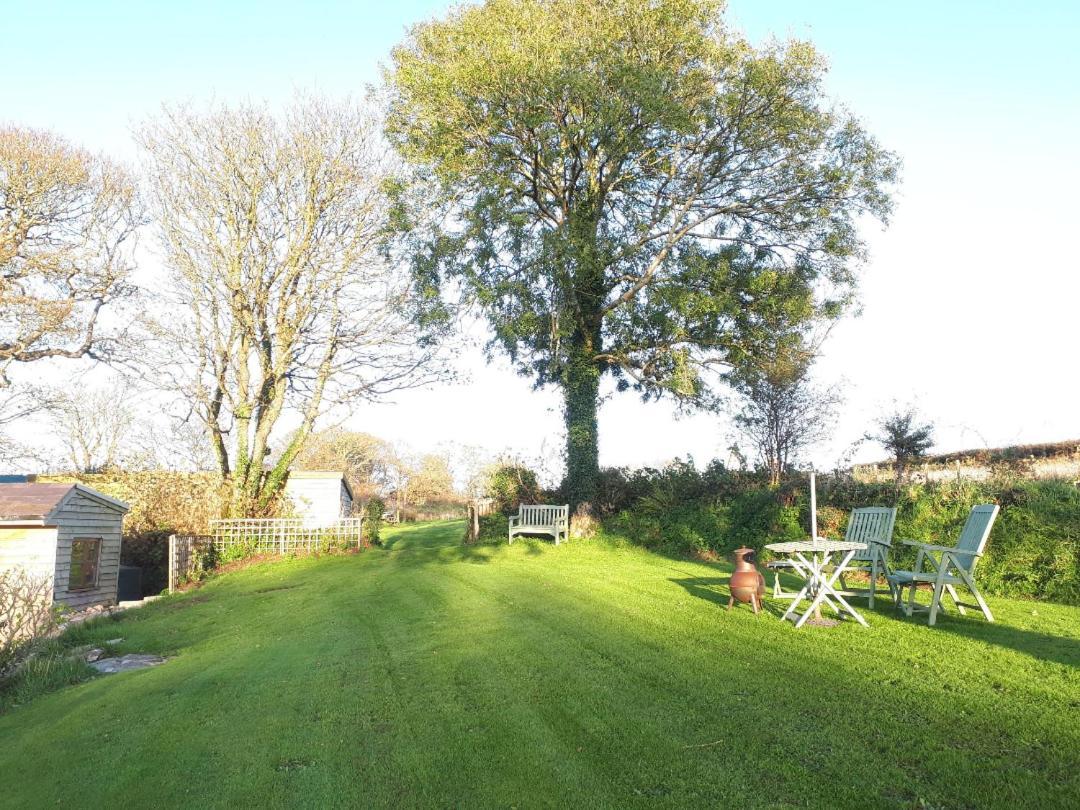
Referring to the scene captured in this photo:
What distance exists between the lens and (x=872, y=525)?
26.5 ft

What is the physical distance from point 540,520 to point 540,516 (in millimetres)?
98

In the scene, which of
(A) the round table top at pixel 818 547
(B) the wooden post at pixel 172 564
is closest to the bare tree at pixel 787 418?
(A) the round table top at pixel 818 547

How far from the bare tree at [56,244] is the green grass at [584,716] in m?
17.1

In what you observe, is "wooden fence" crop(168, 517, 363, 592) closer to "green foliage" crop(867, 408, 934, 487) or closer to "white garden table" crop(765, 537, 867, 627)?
"white garden table" crop(765, 537, 867, 627)

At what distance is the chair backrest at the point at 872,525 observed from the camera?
25.5 ft

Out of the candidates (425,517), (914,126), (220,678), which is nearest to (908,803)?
(220,678)

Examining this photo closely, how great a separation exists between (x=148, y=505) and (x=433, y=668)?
A: 16240mm

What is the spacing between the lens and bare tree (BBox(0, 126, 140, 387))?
65.1 ft

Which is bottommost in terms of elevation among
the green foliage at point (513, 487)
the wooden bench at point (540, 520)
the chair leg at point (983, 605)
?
the chair leg at point (983, 605)

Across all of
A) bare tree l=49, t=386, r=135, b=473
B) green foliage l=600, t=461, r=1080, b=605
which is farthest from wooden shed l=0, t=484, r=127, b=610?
bare tree l=49, t=386, r=135, b=473

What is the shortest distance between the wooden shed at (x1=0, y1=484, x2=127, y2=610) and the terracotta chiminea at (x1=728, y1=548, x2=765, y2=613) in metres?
12.0

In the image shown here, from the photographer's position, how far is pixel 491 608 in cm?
823

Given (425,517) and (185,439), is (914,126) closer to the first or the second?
(185,439)

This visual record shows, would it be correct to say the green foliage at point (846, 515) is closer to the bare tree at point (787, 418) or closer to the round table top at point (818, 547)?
the round table top at point (818, 547)
